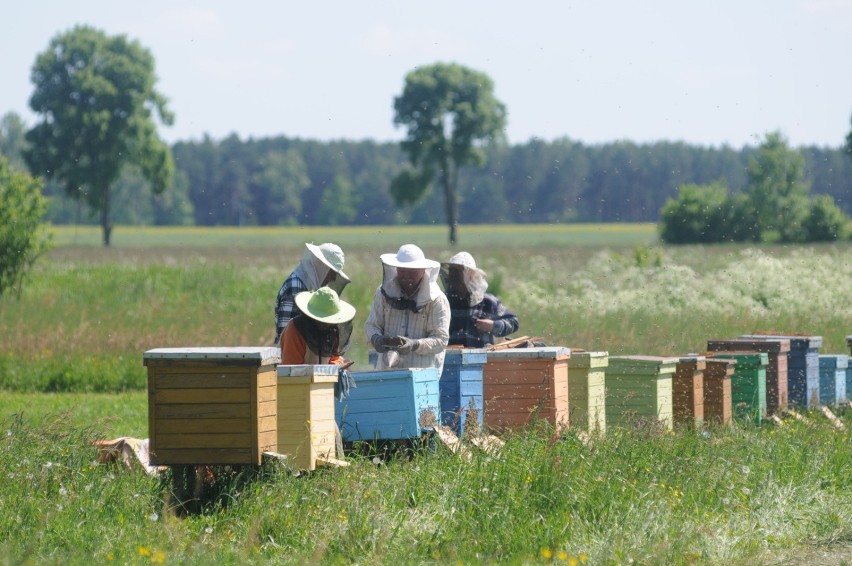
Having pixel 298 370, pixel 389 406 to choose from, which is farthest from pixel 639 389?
pixel 298 370

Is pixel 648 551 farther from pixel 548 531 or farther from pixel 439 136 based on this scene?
pixel 439 136

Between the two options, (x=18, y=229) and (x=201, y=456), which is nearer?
(x=201, y=456)

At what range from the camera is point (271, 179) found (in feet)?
301

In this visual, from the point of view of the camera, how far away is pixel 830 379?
46.6 ft

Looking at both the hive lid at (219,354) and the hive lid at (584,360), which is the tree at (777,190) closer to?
the hive lid at (584,360)

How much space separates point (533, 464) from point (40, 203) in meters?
20.4

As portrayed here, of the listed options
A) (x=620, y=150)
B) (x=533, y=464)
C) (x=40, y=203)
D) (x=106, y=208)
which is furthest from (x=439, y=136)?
(x=533, y=464)

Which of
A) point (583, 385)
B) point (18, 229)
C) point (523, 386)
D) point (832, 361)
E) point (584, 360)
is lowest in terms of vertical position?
point (832, 361)

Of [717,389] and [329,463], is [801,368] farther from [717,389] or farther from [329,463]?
[329,463]

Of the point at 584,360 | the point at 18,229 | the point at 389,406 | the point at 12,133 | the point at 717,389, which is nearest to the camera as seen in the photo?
the point at 389,406

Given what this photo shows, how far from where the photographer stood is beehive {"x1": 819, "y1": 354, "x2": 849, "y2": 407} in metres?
14.1

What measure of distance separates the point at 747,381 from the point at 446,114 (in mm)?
61946

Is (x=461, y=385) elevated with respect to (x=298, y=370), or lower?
lower

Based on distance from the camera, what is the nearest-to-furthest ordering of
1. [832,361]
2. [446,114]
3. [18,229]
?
1. [832,361]
2. [18,229]
3. [446,114]
